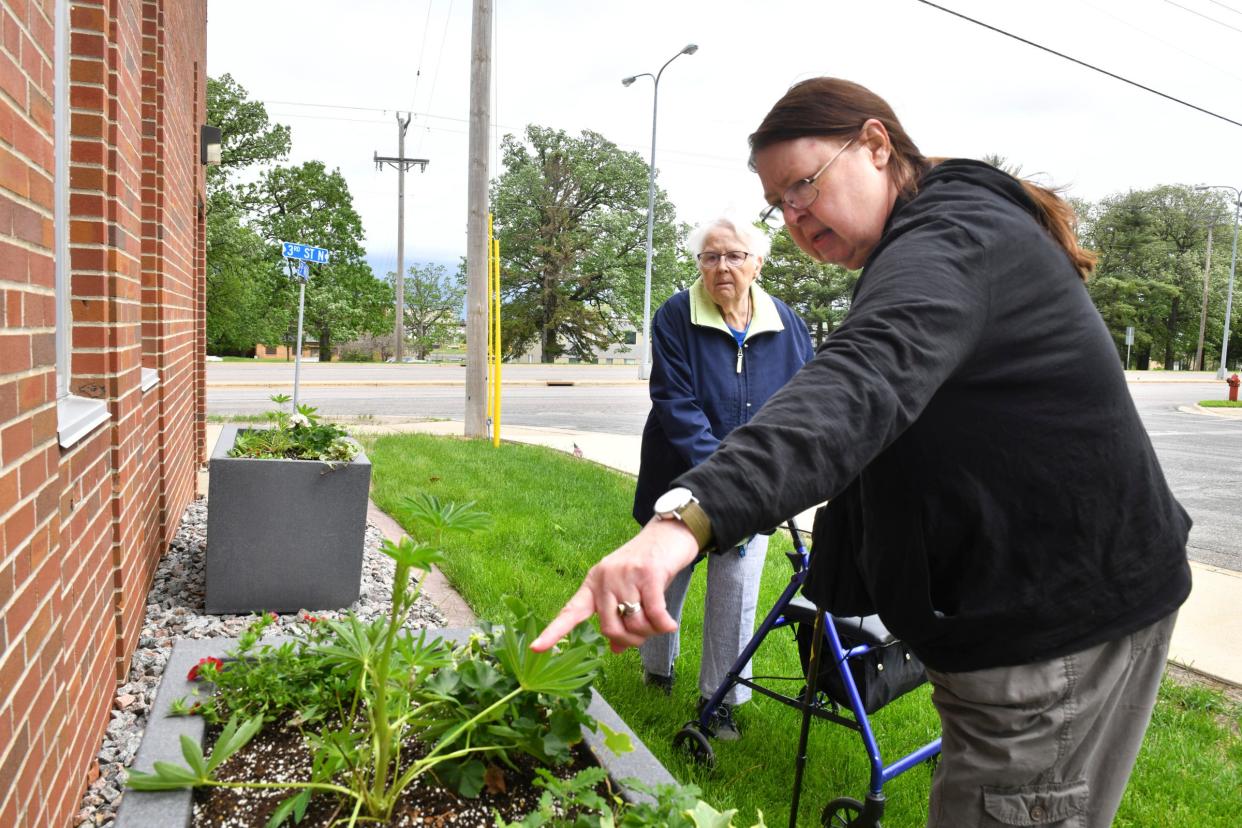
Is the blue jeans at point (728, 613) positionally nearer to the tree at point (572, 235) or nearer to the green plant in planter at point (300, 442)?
the green plant in planter at point (300, 442)

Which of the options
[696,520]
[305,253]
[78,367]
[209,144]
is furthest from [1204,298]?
[696,520]

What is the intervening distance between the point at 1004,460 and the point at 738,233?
2.43m

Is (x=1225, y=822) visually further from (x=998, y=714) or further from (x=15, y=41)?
(x=15, y=41)

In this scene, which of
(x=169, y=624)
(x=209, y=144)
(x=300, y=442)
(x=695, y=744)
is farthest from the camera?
(x=209, y=144)

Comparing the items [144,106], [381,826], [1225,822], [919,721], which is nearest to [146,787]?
[381,826]

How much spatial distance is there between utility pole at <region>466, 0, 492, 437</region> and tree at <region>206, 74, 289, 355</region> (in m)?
25.2

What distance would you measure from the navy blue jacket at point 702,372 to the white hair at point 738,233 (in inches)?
7.3

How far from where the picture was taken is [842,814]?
309 cm

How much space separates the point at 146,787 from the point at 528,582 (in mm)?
3165

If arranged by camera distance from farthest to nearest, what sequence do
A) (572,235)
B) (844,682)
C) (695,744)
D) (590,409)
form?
(572,235)
(590,409)
(695,744)
(844,682)

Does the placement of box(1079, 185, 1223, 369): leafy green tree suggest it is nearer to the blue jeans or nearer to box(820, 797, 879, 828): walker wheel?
the blue jeans

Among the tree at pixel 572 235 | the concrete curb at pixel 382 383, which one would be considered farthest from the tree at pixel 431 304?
the concrete curb at pixel 382 383

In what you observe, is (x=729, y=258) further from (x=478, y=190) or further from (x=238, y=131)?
(x=238, y=131)

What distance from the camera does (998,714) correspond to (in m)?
1.58
